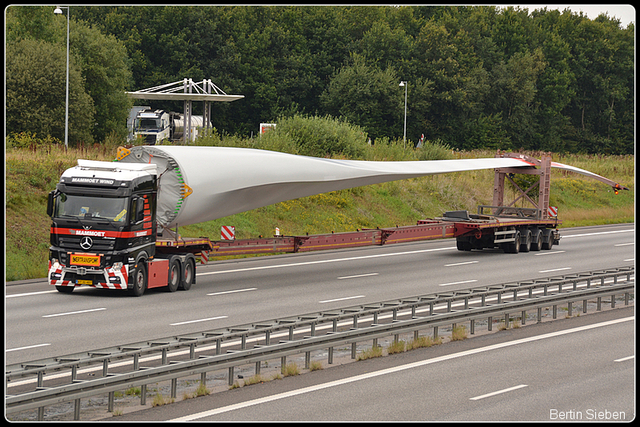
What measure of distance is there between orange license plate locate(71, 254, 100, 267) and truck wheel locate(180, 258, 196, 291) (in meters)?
2.73

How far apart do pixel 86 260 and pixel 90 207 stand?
132 centimetres

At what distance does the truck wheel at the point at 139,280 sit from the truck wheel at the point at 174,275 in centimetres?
79

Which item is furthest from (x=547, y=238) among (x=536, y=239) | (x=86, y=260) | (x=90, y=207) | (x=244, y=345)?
(x=244, y=345)

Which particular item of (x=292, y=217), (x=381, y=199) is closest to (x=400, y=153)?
(x=381, y=199)

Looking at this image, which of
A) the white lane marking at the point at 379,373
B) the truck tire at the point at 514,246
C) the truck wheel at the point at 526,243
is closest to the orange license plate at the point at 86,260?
the white lane marking at the point at 379,373

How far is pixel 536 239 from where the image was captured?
105 ft

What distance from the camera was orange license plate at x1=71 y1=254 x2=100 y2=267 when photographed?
1888 centimetres

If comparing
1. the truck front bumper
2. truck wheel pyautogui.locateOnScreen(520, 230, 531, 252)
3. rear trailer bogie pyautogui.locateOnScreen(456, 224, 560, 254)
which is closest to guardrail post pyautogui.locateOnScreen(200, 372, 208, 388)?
the truck front bumper

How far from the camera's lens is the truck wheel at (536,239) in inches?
1257

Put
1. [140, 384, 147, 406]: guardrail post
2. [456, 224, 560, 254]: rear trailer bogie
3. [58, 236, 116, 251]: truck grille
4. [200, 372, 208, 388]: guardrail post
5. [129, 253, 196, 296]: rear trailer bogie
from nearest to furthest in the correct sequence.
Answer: [140, 384, 147, 406]: guardrail post < [200, 372, 208, 388]: guardrail post < [58, 236, 116, 251]: truck grille < [129, 253, 196, 296]: rear trailer bogie < [456, 224, 560, 254]: rear trailer bogie

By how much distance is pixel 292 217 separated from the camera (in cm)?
3597

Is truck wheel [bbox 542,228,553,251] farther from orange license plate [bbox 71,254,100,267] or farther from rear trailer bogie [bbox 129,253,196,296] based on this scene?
orange license plate [bbox 71,254,100,267]

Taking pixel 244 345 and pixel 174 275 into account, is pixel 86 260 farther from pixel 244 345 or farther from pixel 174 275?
pixel 244 345

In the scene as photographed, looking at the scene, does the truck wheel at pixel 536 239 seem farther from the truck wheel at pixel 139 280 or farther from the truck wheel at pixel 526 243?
the truck wheel at pixel 139 280
